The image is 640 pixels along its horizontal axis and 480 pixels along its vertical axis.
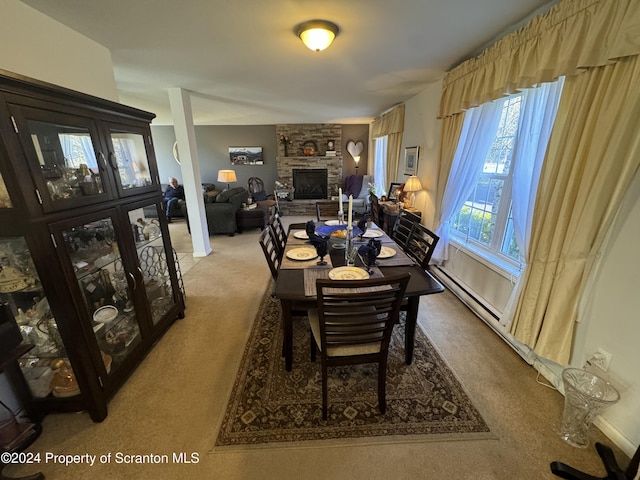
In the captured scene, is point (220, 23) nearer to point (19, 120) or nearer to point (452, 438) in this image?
point (19, 120)

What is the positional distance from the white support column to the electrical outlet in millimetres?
4394

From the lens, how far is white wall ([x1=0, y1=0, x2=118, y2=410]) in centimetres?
147

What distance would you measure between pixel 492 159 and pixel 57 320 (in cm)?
346

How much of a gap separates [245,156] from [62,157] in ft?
20.3

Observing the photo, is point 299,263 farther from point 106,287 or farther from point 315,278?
point 106,287

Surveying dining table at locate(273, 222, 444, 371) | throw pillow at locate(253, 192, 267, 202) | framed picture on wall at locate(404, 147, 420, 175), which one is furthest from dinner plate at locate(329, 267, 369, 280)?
throw pillow at locate(253, 192, 267, 202)

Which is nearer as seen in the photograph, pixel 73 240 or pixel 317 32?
pixel 73 240

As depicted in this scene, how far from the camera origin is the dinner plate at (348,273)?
162cm

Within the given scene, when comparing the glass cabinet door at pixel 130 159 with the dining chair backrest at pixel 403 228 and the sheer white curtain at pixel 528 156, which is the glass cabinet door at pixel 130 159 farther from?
the sheer white curtain at pixel 528 156

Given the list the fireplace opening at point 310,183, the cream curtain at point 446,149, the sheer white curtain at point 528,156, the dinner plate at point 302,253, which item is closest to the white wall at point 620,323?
the sheer white curtain at point 528,156

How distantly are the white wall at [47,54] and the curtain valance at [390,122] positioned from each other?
13.1ft

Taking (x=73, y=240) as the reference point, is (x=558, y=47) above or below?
above

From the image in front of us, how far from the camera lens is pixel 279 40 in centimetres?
202

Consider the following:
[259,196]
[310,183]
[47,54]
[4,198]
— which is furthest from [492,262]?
Answer: [310,183]
